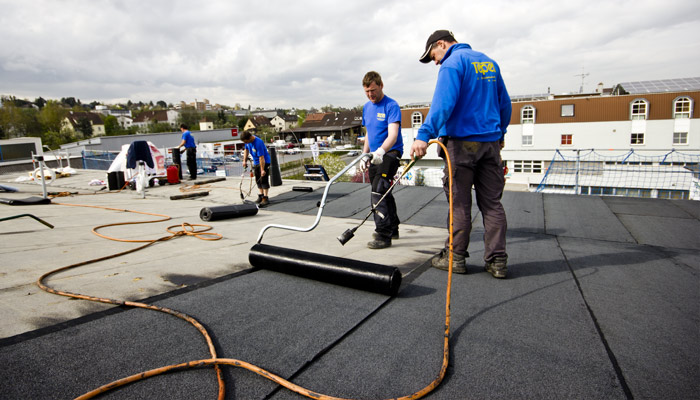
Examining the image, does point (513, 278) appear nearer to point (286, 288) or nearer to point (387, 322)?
point (387, 322)

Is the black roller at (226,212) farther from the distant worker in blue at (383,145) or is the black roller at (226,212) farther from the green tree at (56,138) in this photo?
the green tree at (56,138)

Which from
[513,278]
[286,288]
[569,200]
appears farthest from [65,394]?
[569,200]

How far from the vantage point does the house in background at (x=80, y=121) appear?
68562mm

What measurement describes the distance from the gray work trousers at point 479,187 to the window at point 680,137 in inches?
1542

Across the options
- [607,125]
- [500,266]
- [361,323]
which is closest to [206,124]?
[607,125]

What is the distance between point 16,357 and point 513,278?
274 cm

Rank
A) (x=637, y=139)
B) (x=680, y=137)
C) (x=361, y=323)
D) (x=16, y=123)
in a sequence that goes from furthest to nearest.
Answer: (x=16, y=123) < (x=637, y=139) < (x=680, y=137) < (x=361, y=323)

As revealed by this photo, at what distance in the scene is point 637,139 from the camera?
32.2 meters

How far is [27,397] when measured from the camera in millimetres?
1276

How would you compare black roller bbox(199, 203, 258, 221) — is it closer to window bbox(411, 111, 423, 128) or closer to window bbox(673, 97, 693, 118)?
window bbox(411, 111, 423, 128)

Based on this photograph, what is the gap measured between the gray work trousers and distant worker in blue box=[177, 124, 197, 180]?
8.84 meters

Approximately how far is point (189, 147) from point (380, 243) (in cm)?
838

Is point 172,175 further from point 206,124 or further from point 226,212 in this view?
point 206,124

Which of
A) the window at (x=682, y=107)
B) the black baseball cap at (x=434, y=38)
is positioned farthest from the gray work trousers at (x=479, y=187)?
the window at (x=682, y=107)
